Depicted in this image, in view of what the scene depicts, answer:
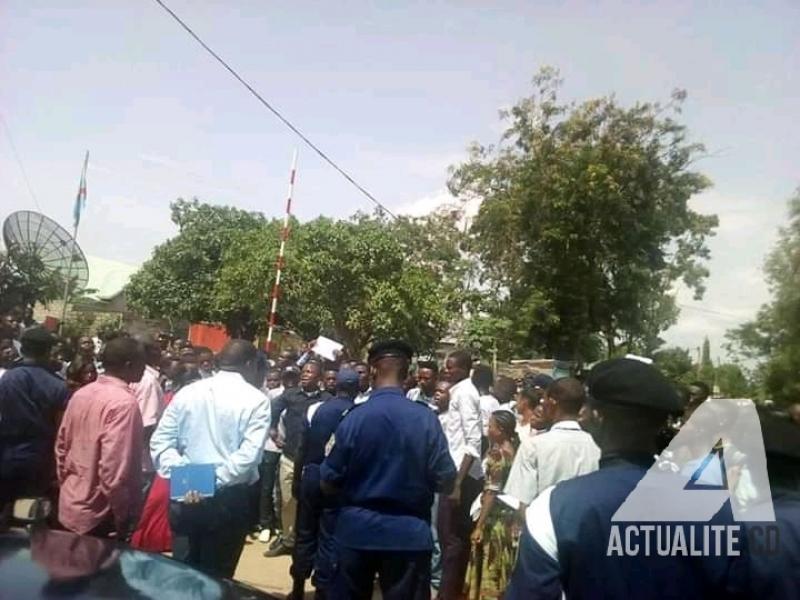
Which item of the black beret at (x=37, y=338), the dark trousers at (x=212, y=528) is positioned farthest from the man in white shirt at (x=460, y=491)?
the black beret at (x=37, y=338)

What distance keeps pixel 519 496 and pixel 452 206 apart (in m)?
2.39

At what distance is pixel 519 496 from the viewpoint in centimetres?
351

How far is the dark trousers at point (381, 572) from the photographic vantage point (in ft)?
10.6

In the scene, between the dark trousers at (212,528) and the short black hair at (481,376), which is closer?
the dark trousers at (212,528)

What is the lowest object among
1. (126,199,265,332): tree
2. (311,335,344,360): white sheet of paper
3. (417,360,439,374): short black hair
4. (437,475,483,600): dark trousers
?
(437,475,483,600): dark trousers

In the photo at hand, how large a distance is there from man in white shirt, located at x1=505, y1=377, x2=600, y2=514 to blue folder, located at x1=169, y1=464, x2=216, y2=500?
4.57ft

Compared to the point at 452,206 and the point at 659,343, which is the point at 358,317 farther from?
the point at 659,343

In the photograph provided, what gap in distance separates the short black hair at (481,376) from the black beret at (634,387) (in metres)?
3.73

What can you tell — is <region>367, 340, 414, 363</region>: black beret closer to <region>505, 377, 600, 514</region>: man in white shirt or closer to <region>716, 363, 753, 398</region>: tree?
<region>505, 377, 600, 514</region>: man in white shirt

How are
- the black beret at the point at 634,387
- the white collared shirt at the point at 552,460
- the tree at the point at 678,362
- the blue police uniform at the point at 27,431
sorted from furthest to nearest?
the blue police uniform at the point at 27,431, the white collared shirt at the point at 552,460, the tree at the point at 678,362, the black beret at the point at 634,387

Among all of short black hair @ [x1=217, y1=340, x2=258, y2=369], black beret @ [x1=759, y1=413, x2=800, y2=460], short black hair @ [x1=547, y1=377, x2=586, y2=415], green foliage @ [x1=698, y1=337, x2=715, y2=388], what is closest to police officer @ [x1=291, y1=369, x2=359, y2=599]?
short black hair @ [x1=217, y1=340, x2=258, y2=369]

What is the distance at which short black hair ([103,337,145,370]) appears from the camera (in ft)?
12.4

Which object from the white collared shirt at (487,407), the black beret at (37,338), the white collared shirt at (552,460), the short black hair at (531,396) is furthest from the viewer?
the white collared shirt at (487,407)

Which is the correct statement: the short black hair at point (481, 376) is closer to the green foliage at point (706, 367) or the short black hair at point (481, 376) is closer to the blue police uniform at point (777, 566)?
the green foliage at point (706, 367)
